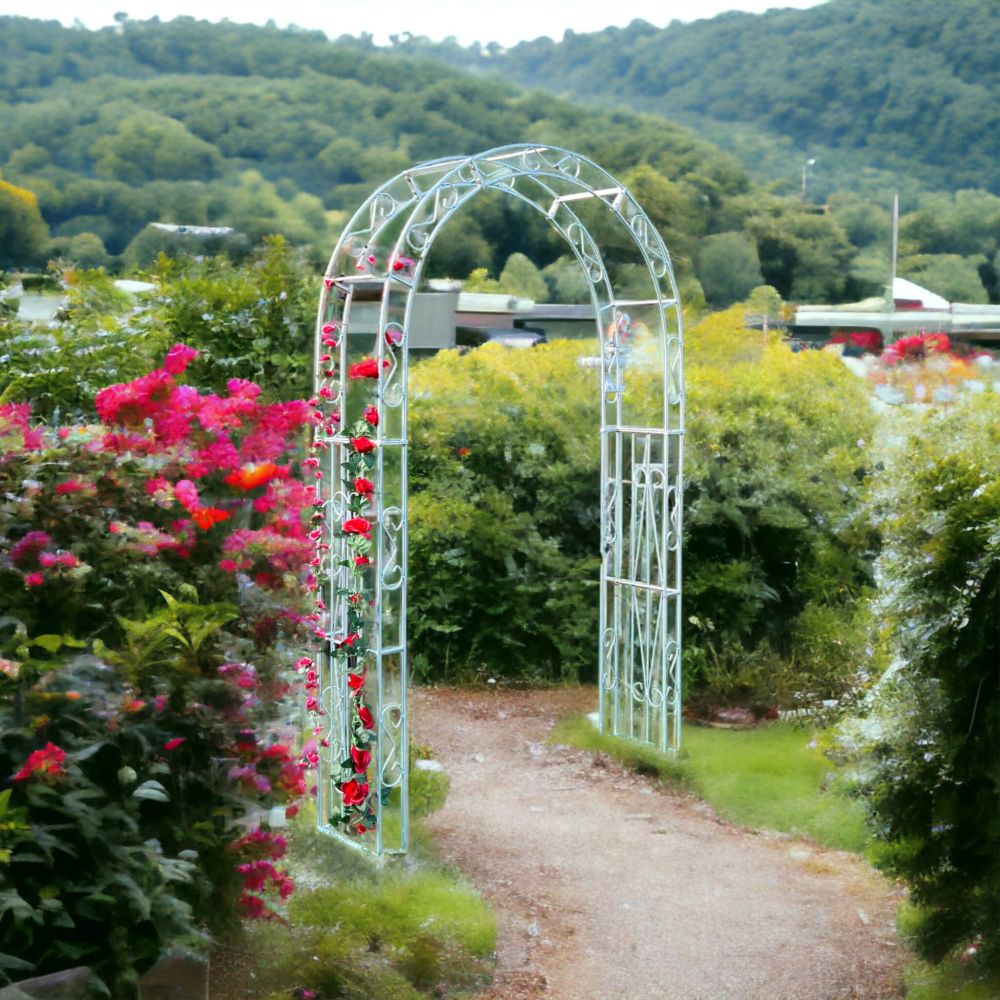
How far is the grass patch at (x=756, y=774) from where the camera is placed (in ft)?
13.8

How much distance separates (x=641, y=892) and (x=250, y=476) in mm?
1820

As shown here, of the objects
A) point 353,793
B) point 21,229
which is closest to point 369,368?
point 353,793

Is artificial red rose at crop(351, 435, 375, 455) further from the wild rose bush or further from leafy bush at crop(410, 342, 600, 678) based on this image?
leafy bush at crop(410, 342, 600, 678)

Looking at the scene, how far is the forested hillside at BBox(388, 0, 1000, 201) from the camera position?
37.1 feet

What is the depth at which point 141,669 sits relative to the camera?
244 cm

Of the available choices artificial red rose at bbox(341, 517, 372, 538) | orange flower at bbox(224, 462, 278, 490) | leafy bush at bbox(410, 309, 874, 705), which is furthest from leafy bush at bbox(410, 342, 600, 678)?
orange flower at bbox(224, 462, 278, 490)

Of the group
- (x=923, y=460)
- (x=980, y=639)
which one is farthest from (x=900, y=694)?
(x=923, y=460)

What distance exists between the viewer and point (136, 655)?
7.89 feet

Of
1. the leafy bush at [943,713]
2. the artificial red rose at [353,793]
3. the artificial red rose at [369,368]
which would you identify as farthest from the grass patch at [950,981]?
the artificial red rose at [369,368]

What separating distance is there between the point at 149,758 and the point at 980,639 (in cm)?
194

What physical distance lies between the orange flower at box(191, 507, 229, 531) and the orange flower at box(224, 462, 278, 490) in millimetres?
170

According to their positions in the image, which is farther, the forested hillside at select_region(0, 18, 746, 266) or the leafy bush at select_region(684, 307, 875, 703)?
the forested hillside at select_region(0, 18, 746, 266)

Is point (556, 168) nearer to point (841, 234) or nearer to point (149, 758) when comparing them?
point (149, 758)

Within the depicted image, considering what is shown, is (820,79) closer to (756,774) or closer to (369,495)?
(756,774)
